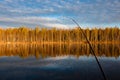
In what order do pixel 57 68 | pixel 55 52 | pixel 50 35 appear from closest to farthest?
pixel 57 68 < pixel 55 52 < pixel 50 35

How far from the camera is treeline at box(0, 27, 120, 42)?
13675cm

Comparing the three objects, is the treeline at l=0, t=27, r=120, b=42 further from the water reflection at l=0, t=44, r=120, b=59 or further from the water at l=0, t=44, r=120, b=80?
the water at l=0, t=44, r=120, b=80

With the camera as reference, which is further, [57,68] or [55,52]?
[55,52]

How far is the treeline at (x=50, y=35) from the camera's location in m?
137

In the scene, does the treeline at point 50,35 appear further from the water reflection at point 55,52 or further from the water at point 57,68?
the water at point 57,68

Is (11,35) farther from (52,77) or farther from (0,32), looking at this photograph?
(52,77)

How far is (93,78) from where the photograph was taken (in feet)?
59.0

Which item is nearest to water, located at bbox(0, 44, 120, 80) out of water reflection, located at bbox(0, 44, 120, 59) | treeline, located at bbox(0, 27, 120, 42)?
water reflection, located at bbox(0, 44, 120, 59)

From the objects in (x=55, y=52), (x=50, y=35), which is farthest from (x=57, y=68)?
(x=50, y=35)

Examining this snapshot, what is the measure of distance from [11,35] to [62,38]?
3041 cm

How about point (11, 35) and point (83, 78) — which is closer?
point (83, 78)

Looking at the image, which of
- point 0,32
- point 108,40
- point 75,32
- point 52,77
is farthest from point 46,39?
point 52,77

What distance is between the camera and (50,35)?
14300 centimetres

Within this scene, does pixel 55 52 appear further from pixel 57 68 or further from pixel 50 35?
pixel 50 35
